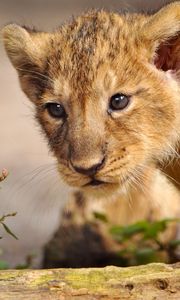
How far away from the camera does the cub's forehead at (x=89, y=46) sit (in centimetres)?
465

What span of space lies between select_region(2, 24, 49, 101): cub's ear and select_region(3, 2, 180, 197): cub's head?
0.17 ft

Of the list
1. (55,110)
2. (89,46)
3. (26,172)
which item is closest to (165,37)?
(89,46)

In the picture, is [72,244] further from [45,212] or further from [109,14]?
[109,14]

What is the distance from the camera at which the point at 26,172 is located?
8.35m

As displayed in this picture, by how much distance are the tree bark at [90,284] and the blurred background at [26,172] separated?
122 cm

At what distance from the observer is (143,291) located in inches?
149

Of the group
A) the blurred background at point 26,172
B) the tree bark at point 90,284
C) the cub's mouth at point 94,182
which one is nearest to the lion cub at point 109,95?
the cub's mouth at point 94,182

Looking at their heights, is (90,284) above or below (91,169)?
below

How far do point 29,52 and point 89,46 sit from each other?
463 mm

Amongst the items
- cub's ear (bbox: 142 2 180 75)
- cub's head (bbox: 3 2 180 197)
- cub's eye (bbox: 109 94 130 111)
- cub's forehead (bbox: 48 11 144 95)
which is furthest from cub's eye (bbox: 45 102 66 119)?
cub's ear (bbox: 142 2 180 75)

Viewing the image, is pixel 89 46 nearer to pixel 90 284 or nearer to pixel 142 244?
pixel 90 284

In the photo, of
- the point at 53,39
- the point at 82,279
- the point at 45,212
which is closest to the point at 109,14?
the point at 53,39

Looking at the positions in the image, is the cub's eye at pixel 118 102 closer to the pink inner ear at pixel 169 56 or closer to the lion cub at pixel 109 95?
the lion cub at pixel 109 95

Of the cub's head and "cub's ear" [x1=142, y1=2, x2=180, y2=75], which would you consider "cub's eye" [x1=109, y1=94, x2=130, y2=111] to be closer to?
the cub's head
